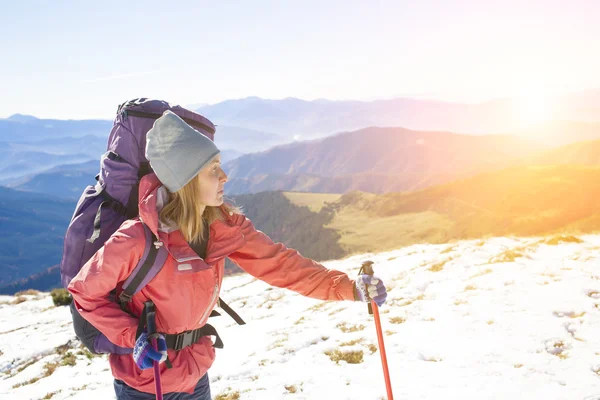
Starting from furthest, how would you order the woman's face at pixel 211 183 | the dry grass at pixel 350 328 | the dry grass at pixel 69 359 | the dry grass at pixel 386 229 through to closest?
the dry grass at pixel 386 229 → the dry grass at pixel 69 359 → the dry grass at pixel 350 328 → the woman's face at pixel 211 183

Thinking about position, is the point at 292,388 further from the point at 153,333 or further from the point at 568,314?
the point at 568,314

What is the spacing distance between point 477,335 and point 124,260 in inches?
256

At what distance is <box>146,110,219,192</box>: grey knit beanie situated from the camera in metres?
3.02

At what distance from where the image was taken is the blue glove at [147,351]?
2865 mm

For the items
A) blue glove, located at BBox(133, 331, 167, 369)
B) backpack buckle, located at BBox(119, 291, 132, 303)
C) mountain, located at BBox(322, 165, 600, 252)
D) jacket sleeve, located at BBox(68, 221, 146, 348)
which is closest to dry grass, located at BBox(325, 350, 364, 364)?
blue glove, located at BBox(133, 331, 167, 369)

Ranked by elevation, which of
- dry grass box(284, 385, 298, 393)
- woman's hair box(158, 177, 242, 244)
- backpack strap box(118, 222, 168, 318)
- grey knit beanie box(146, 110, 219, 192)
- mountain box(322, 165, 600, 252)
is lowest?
mountain box(322, 165, 600, 252)

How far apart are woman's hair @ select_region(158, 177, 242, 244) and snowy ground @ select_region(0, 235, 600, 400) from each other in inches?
155

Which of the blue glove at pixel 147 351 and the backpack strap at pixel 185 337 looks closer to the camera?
the blue glove at pixel 147 351

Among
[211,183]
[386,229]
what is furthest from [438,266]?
[386,229]

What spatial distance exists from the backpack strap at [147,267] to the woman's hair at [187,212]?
211mm

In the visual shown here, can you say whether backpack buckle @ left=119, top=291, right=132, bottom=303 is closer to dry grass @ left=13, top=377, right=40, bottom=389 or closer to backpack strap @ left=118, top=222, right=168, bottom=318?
backpack strap @ left=118, top=222, right=168, bottom=318

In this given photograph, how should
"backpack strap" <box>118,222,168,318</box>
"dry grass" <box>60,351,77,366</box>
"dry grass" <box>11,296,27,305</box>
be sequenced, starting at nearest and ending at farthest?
"backpack strap" <box>118,222,168,318</box>, "dry grass" <box>60,351,77,366</box>, "dry grass" <box>11,296,27,305</box>

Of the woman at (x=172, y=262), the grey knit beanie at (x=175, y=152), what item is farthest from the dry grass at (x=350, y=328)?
the grey knit beanie at (x=175, y=152)

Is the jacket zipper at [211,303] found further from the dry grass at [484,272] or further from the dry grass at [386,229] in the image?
the dry grass at [386,229]
